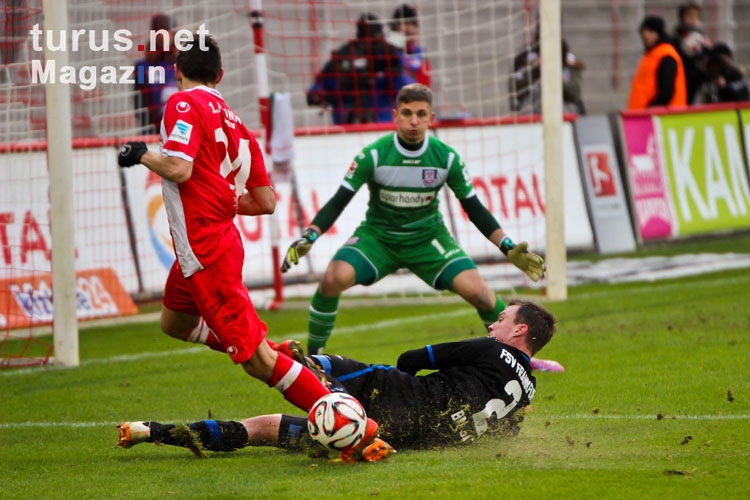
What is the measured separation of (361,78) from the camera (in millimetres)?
13922

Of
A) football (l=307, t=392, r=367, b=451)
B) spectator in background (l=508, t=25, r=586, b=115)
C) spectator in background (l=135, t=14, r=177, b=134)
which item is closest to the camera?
football (l=307, t=392, r=367, b=451)

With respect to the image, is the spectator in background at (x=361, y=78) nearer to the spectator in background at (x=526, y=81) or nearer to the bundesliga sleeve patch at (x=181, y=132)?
the spectator in background at (x=526, y=81)

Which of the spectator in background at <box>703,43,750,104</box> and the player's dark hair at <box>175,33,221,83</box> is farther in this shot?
the spectator in background at <box>703,43,750,104</box>

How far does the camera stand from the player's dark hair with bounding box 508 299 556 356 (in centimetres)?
596

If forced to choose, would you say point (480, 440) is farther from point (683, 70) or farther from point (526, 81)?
point (683, 70)

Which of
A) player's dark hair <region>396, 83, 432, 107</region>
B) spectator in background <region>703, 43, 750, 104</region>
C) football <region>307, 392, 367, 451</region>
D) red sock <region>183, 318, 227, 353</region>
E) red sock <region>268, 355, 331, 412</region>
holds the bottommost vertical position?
football <region>307, 392, 367, 451</region>

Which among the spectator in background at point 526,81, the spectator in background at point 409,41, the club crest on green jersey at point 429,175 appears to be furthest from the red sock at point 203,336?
the spectator in background at point 409,41

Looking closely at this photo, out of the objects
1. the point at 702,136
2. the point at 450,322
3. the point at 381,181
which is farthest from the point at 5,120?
the point at 702,136

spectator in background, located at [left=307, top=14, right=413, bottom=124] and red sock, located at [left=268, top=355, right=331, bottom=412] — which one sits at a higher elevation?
spectator in background, located at [left=307, top=14, right=413, bottom=124]

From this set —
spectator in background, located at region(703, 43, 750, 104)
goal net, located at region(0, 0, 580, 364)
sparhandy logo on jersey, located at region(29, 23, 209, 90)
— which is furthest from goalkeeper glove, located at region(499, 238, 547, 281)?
spectator in background, located at region(703, 43, 750, 104)

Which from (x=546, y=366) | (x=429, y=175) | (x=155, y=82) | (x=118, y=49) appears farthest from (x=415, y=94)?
(x=118, y=49)

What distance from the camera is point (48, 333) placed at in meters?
10.6

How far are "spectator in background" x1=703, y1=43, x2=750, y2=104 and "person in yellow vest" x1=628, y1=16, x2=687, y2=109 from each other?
55.1 inches

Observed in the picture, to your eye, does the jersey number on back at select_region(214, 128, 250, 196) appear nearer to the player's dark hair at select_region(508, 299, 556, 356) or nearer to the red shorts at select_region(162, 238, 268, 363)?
the red shorts at select_region(162, 238, 268, 363)
